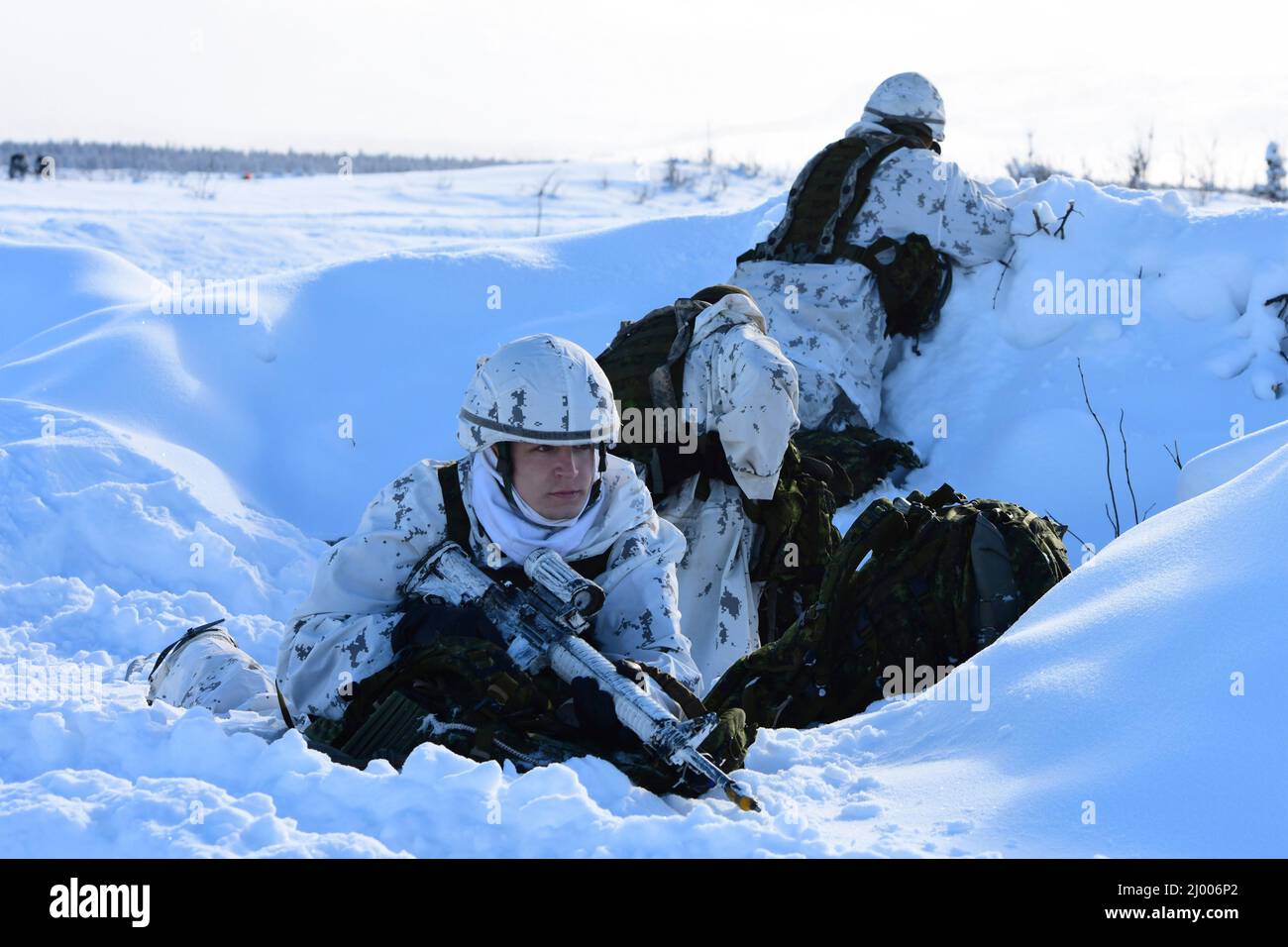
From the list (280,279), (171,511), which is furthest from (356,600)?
(280,279)

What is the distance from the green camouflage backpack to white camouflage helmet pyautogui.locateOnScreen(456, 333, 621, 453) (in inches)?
44.1

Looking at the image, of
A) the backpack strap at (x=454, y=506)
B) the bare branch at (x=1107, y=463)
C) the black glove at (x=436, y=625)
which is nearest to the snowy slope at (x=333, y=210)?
the bare branch at (x=1107, y=463)

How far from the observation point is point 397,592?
376 cm

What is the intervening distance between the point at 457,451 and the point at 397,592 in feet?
16.4

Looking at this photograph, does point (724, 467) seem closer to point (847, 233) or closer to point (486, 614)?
point (486, 614)

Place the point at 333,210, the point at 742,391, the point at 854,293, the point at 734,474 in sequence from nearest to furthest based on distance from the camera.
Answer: the point at 742,391 < the point at 734,474 < the point at 854,293 < the point at 333,210

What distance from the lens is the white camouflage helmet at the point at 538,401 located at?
11.9 ft

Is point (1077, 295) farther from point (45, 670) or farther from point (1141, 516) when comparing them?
point (45, 670)

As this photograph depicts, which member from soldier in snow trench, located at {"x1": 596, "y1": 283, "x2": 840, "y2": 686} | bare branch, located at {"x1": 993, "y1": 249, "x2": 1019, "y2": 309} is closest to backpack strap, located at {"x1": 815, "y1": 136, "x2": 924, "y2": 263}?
bare branch, located at {"x1": 993, "y1": 249, "x2": 1019, "y2": 309}

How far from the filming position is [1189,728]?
9.78 ft

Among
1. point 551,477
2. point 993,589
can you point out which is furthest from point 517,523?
point 993,589

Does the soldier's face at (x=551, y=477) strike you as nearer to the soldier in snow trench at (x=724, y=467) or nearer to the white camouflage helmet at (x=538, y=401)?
the white camouflage helmet at (x=538, y=401)

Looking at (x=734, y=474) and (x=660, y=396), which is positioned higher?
(x=660, y=396)

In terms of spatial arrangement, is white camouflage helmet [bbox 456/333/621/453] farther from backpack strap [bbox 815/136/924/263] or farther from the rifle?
backpack strap [bbox 815/136/924/263]
